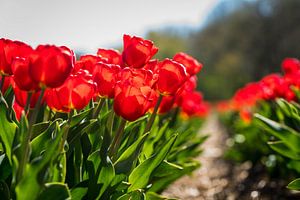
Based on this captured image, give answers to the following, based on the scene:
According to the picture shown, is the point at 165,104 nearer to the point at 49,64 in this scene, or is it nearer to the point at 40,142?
the point at 40,142

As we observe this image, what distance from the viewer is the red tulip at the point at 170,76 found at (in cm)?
154

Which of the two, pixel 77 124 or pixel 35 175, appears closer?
pixel 35 175

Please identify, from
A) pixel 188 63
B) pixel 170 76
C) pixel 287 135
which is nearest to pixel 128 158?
pixel 170 76

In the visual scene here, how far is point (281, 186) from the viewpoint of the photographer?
356 cm

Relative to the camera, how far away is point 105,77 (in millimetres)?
1527

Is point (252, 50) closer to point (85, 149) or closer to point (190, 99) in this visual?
point (190, 99)

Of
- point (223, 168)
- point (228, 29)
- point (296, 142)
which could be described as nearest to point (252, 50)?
point (228, 29)

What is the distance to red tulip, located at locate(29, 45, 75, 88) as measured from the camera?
3.69ft

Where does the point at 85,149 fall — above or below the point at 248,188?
above

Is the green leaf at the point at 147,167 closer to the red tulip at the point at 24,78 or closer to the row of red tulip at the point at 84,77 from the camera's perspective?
the row of red tulip at the point at 84,77

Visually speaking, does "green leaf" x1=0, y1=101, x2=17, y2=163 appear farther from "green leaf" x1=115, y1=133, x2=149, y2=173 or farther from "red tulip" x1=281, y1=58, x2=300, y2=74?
"red tulip" x1=281, y1=58, x2=300, y2=74

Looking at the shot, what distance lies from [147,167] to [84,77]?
1.24 ft

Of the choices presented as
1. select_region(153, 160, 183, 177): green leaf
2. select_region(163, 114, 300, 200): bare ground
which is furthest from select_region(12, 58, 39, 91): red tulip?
select_region(163, 114, 300, 200): bare ground

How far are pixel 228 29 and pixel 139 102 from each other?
36061 mm
